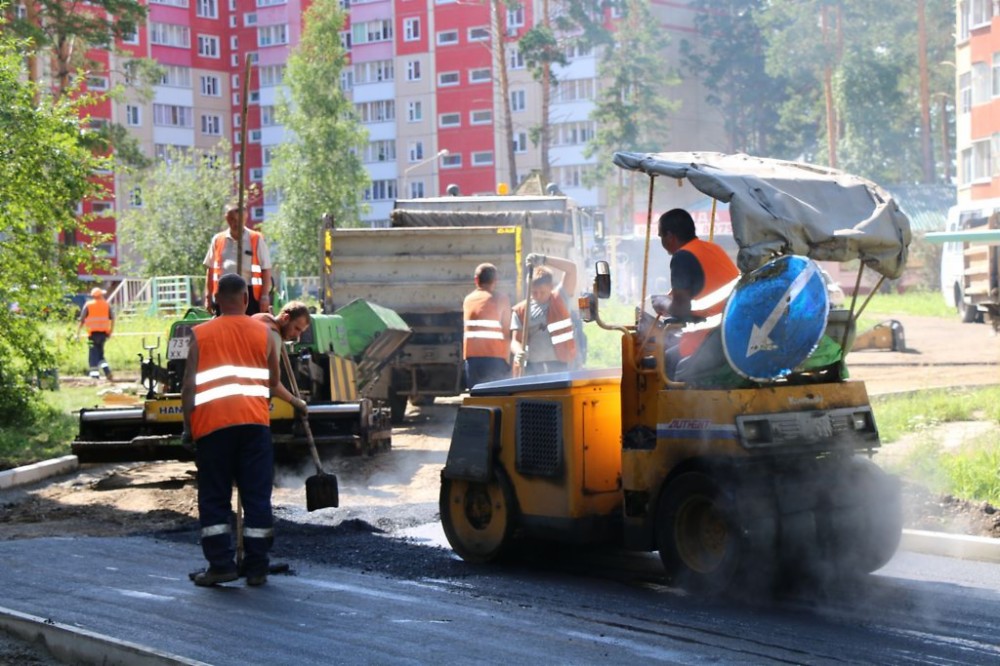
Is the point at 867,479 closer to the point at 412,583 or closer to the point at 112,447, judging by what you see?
the point at 412,583

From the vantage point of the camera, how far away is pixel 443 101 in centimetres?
8362

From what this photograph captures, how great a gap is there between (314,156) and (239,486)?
53978 millimetres

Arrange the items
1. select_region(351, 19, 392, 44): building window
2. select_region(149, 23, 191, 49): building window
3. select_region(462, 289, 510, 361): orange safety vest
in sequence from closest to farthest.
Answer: select_region(462, 289, 510, 361): orange safety vest
select_region(351, 19, 392, 44): building window
select_region(149, 23, 191, 49): building window

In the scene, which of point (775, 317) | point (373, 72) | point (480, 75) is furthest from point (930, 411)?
point (373, 72)

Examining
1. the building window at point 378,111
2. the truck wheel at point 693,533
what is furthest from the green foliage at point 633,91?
the truck wheel at point 693,533

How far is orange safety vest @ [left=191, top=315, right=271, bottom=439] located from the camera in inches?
320

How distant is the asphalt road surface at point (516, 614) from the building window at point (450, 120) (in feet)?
246

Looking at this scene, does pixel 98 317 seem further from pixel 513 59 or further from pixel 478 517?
pixel 513 59

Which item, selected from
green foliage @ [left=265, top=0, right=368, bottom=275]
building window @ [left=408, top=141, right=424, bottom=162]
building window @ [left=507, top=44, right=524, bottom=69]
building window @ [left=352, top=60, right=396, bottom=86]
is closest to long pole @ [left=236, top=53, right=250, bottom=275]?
green foliage @ [left=265, top=0, right=368, bottom=275]

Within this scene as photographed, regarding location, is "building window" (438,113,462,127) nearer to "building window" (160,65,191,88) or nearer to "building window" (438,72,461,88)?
"building window" (438,72,461,88)

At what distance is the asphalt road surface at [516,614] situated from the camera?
20.8 ft

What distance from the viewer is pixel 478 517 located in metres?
8.87

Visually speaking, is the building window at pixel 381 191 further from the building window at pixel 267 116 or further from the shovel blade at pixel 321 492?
the shovel blade at pixel 321 492

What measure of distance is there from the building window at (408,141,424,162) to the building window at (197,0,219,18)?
1662 centimetres
